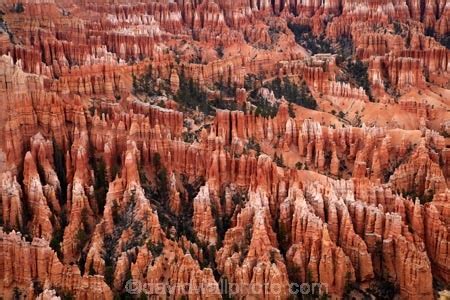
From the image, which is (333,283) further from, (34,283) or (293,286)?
(34,283)

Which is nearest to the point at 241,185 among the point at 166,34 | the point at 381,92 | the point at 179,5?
the point at 381,92

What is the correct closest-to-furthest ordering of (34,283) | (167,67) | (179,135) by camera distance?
(34,283) < (179,135) < (167,67)

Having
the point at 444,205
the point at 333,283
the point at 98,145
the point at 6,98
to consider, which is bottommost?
the point at 333,283

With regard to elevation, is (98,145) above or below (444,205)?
above

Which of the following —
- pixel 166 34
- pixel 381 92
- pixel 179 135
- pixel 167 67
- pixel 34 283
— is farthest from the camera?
pixel 166 34

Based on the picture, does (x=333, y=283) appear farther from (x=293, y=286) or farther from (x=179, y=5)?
(x=179, y=5)

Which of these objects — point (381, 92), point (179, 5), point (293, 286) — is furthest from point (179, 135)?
point (179, 5)

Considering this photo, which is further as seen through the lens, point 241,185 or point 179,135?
point 179,135
